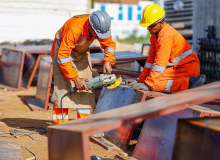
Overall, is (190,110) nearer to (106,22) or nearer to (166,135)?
(166,135)

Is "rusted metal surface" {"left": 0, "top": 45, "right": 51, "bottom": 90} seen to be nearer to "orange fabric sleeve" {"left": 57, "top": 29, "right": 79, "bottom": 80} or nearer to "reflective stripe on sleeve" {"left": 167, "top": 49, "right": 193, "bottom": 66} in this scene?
"orange fabric sleeve" {"left": 57, "top": 29, "right": 79, "bottom": 80}

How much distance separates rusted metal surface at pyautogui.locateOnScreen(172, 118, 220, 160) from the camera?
10.9ft

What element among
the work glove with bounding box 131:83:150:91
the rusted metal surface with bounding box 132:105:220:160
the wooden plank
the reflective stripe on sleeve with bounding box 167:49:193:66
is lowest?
the wooden plank

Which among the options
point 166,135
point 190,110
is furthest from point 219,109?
point 166,135

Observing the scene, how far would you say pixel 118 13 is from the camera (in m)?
24.2

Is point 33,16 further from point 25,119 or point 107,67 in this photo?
point 107,67

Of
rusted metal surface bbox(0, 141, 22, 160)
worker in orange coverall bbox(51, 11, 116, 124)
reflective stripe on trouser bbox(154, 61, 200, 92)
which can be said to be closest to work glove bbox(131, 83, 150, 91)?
reflective stripe on trouser bbox(154, 61, 200, 92)

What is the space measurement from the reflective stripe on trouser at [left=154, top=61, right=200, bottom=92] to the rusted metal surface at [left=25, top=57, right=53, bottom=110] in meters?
3.31

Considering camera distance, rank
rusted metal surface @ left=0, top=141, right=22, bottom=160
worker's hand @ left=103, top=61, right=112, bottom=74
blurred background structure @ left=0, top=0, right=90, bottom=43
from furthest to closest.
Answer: blurred background structure @ left=0, top=0, right=90, bottom=43, worker's hand @ left=103, top=61, right=112, bottom=74, rusted metal surface @ left=0, top=141, right=22, bottom=160

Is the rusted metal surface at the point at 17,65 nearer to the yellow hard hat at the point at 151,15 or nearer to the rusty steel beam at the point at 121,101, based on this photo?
the rusty steel beam at the point at 121,101

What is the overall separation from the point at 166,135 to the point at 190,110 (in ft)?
1.54

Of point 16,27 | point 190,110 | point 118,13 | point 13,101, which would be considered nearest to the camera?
point 190,110

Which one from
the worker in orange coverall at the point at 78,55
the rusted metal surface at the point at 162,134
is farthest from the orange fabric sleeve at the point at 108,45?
the rusted metal surface at the point at 162,134

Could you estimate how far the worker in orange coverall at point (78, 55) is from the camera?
4941mm
